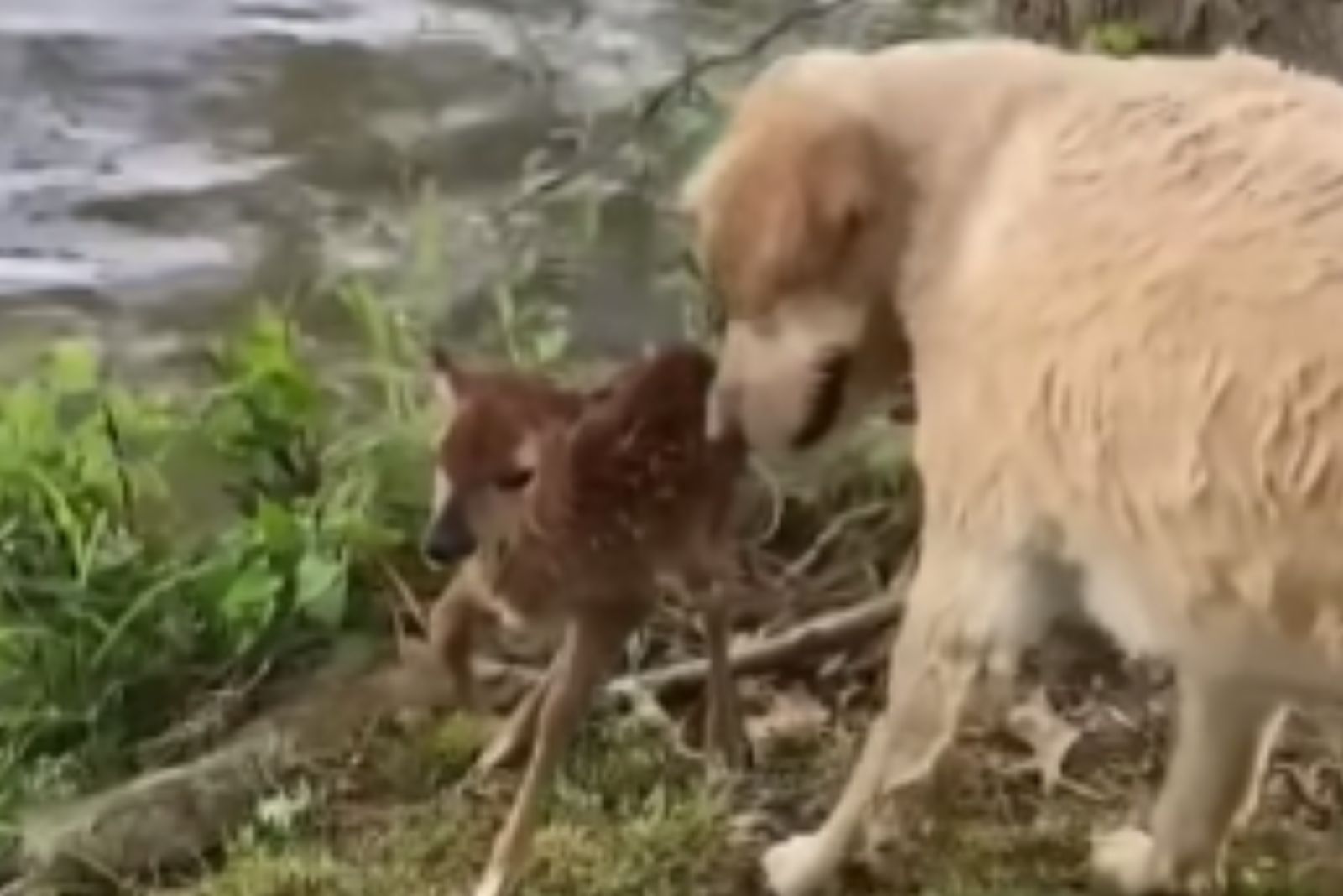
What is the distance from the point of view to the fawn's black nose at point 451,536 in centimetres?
313

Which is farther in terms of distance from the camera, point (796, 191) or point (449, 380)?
point (449, 380)

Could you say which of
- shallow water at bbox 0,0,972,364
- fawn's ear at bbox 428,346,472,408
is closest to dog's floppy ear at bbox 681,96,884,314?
fawn's ear at bbox 428,346,472,408

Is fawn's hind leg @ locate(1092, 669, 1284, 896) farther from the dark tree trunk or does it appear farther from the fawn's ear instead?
the dark tree trunk

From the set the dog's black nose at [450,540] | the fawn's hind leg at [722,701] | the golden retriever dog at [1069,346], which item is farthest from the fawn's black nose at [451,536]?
the fawn's hind leg at [722,701]

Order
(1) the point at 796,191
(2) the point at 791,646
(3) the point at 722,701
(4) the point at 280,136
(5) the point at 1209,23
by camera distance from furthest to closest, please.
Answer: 1. (4) the point at 280,136
2. (5) the point at 1209,23
3. (2) the point at 791,646
4. (3) the point at 722,701
5. (1) the point at 796,191

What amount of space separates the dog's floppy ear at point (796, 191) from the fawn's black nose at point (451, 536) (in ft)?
1.12

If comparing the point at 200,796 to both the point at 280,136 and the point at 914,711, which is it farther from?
the point at 280,136

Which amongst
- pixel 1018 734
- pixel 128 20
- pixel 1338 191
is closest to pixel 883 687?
pixel 1018 734

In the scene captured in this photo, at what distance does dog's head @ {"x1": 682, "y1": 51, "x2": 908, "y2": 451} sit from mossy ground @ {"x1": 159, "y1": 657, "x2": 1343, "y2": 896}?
0.39 m

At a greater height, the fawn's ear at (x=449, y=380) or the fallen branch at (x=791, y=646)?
the fawn's ear at (x=449, y=380)

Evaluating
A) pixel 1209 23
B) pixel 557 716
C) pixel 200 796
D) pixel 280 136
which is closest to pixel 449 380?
pixel 557 716

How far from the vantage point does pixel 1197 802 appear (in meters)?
3.35

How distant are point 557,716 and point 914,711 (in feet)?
1.10

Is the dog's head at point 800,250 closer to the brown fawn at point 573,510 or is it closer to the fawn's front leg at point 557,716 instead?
the brown fawn at point 573,510
